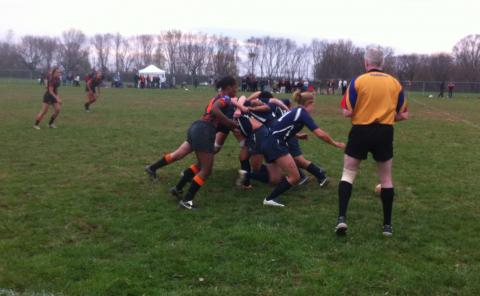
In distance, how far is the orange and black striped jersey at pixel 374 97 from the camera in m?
4.88

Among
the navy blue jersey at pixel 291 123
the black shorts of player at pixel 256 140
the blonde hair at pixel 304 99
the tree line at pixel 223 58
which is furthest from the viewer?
the tree line at pixel 223 58

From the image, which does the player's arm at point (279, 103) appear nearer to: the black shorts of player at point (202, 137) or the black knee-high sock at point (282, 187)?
the black shorts of player at point (202, 137)

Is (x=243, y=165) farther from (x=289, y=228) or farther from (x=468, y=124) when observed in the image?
(x=468, y=124)

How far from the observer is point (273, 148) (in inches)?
243

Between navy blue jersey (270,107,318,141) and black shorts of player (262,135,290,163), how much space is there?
0.06 metres

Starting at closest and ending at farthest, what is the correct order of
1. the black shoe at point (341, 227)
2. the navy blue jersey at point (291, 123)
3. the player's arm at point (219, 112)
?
1. the black shoe at point (341, 227)
2. the navy blue jersey at point (291, 123)
3. the player's arm at point (219, 112)

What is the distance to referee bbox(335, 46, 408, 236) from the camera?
4895 millimetres

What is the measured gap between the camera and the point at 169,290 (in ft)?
12.7

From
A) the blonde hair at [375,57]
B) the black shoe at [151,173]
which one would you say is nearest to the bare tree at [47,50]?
the black shoe at [151,173]

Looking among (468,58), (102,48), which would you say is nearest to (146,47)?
(102,48)

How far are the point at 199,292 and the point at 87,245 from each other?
156cm

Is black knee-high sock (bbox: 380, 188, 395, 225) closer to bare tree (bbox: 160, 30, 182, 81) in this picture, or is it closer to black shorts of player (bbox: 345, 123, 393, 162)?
black shorts of player (bbox: 345, 123, 393, 162)

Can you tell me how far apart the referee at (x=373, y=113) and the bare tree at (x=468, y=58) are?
253 ft

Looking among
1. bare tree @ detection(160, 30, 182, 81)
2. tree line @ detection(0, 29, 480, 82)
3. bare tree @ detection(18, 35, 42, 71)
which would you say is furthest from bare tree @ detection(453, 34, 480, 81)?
bare tree @ detection(18, 35, 42, 71)
